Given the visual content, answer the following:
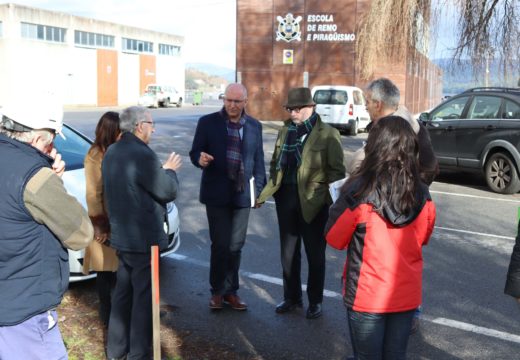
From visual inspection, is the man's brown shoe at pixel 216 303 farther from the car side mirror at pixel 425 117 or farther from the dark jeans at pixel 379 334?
the car side mirror at pixel 425 117

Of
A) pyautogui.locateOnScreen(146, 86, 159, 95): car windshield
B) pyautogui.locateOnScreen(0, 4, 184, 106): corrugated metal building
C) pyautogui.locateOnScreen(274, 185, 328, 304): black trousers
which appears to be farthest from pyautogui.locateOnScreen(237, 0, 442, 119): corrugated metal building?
pyautogui.locateOnScreen(274, 185, 328, 304): black trousers

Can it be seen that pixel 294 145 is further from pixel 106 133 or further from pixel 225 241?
pixel 106 133

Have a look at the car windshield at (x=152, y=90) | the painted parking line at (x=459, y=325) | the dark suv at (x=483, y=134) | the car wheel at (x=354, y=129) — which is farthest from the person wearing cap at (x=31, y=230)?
the car windshield at (x=152, y=90)

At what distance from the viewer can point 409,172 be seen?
3.04m

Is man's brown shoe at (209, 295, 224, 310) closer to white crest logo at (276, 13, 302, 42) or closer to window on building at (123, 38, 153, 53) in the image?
white crest logo at (276, 13, 302, 42)

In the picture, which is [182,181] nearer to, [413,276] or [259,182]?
[259,182]

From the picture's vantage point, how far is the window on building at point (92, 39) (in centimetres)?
5281

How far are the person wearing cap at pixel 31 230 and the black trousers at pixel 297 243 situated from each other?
2.55 m

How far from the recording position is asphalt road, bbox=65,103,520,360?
4703 millimetres

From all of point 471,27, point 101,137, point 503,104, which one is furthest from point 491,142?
point 101,137

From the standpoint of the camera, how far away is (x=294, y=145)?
5129mm

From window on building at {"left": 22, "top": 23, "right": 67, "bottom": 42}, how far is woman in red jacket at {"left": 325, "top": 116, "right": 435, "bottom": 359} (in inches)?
1940

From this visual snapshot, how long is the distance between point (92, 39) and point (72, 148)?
165ft

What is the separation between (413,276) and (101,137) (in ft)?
8.54
